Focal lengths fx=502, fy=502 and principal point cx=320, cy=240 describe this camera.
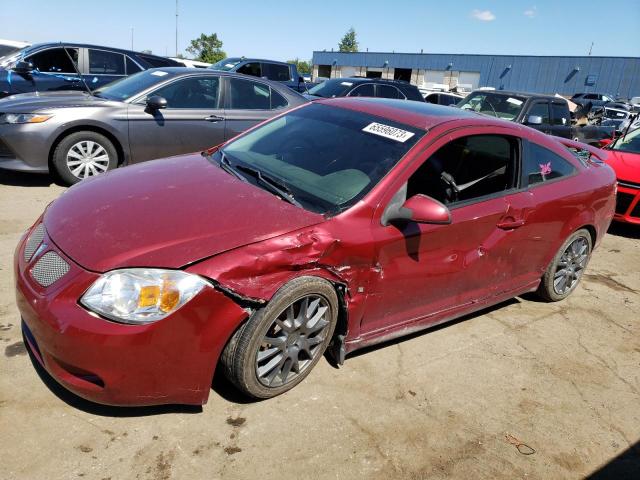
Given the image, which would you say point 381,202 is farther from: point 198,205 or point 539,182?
point 539,182

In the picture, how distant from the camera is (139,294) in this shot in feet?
7.17

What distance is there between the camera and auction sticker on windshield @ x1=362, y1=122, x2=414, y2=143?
310cm

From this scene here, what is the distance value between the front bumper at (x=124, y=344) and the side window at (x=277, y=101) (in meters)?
5.14

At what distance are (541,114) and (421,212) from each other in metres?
8.08

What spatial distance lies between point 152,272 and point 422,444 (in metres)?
1.58

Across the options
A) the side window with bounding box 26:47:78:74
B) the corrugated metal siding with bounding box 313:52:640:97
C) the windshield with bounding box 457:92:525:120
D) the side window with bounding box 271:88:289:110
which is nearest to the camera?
the side window with bounding box 271:88:289:110

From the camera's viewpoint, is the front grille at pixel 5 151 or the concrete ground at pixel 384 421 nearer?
the concrete ground at pixel 384 421

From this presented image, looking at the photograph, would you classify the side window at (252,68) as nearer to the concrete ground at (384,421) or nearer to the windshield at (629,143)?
the windshield at (629,143)

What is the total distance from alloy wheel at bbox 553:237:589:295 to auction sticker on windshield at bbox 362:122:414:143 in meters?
1.99

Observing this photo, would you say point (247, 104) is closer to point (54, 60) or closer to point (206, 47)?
point (54, 60)

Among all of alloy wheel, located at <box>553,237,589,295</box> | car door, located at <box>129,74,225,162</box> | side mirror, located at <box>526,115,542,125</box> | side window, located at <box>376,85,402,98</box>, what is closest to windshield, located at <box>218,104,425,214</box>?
alloy wheel, located at <box>553,237,589,295</box>

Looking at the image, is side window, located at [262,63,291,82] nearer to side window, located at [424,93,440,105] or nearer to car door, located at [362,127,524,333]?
side window, located at [424,93,440,105]

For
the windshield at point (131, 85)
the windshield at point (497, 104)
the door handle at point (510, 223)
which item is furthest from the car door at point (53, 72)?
the door handle at point (510, 223)

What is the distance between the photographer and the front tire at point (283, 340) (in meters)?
2.41
